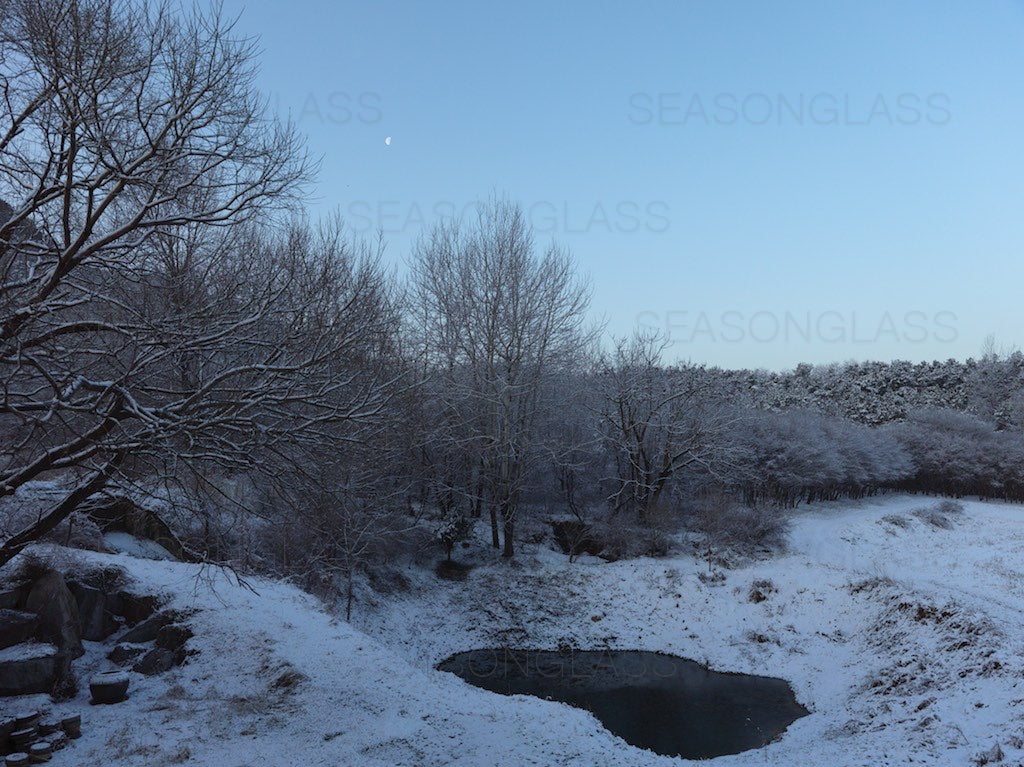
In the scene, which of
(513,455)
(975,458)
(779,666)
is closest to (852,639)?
(779,666)

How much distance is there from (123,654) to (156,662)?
0.57m

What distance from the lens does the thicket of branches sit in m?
6.59

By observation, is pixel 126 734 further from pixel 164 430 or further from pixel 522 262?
pixel 522 262

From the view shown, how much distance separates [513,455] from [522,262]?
801 centimetres

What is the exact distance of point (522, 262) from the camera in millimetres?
26859

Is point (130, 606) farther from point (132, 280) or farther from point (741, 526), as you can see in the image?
point (741, 526)

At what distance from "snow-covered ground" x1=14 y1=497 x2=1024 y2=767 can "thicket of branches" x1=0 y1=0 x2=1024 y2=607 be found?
1.83 m

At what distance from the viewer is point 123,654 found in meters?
10.4

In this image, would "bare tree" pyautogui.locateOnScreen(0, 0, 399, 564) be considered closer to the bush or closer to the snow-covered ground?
the snow-covered ground

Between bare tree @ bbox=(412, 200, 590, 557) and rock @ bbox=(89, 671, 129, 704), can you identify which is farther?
bare tree @ bbox=(412, 200, 590, 557)

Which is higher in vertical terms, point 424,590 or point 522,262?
point 522,262

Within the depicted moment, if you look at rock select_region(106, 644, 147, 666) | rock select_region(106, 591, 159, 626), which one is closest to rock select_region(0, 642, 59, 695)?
rock select_region(106, 644, 147, 666)

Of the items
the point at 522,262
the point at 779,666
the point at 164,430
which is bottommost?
the point at 779,666

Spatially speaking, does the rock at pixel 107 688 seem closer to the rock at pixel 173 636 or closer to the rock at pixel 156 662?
the rock at pixel 156 662
